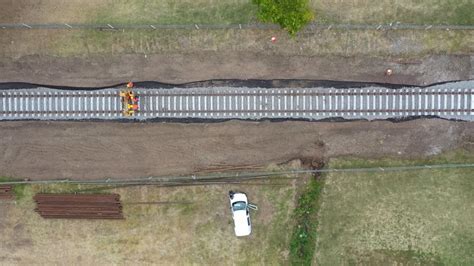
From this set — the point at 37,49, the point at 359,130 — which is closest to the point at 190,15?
the point at 37,49

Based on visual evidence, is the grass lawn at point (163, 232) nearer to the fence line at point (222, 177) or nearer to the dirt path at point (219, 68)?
the fence line at point (222, 177)

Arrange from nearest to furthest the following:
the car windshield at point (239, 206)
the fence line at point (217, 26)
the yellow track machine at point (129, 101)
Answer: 1. the fence line at point (217, 26)
2. the car windshield at point (239, 206)
3. the yellow track machine at point (129, 101)

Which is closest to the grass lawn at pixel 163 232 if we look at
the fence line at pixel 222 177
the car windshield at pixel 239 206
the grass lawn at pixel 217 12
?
the fence line at pixel 222 177

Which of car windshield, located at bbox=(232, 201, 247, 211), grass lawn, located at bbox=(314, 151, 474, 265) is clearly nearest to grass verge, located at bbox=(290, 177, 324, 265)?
grass lawn, located at bbox=(314, 151, 474, 265)

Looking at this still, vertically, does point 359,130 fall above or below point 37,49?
below

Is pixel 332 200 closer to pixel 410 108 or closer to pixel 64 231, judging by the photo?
pixel 410 108

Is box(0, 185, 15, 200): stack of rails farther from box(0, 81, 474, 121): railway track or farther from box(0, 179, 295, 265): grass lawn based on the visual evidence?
box(0, 81, 474, 121): railway track
